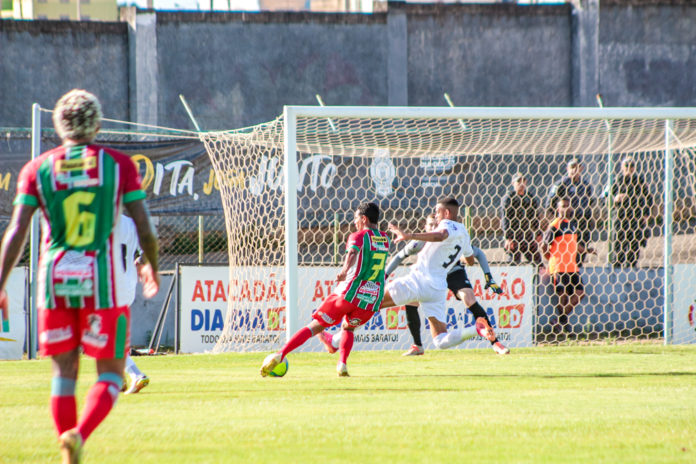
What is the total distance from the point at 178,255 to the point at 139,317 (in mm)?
4179

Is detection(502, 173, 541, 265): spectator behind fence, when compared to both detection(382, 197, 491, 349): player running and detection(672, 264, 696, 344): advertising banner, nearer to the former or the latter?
detection(672, 264, 696, 344): advertising banner

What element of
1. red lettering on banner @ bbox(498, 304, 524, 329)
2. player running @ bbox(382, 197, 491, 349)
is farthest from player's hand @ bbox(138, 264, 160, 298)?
A: red lettering on banner @ bbox(498, 304, 524, 329)

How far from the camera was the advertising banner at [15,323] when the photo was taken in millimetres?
11891

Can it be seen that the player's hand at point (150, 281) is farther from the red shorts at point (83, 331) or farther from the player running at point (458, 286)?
the player running at point (458, 286)

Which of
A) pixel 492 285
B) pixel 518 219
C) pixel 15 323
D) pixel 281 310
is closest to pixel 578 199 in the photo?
pixel 518 219

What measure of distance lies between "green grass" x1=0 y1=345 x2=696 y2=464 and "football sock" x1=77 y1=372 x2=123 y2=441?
46 cm

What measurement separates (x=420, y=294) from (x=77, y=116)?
6293 mm

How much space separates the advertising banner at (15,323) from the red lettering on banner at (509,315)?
653cm

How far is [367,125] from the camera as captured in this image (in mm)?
12680

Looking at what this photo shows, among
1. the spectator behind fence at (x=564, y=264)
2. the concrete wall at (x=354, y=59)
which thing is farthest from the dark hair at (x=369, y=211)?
the concrete wall at (x=354, y=59)

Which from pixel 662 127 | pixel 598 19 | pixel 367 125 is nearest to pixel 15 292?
pixel 367 125

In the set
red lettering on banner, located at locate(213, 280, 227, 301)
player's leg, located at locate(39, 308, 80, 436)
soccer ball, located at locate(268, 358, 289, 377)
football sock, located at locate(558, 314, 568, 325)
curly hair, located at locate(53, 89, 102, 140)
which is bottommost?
football sock, located at locate(558, 314, 568, 325)

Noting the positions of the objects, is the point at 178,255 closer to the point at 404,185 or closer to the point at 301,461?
the point at 404,185

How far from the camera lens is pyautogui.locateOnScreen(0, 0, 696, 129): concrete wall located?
71.8ft
